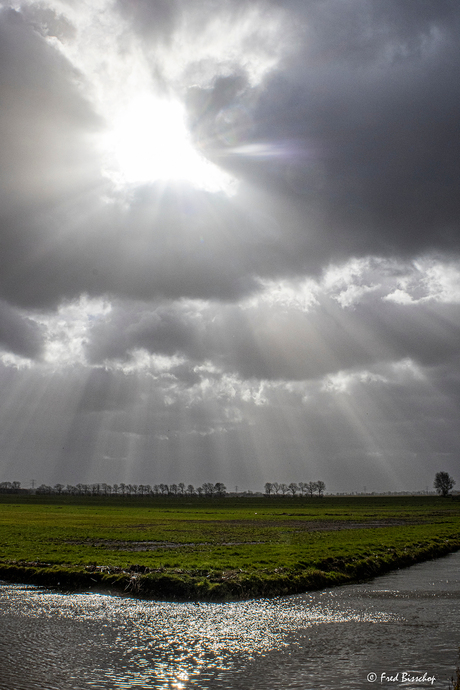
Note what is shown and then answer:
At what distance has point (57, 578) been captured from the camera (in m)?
Result: 33.0

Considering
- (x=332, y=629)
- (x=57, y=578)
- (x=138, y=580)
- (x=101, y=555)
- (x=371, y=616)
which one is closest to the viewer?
(x=332, y=629)

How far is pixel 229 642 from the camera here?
66.8ft

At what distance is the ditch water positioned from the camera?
16.4 meters

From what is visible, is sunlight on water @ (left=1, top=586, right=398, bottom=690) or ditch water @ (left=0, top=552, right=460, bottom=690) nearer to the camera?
ditch water @ (left=0, top=552, right=460, bottom=690)

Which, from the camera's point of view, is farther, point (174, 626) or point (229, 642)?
point (174, 626)

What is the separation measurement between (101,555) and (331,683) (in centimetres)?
2948

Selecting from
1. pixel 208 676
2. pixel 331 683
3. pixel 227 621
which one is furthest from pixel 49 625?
pixel 331 683

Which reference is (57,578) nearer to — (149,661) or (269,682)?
(149,661)

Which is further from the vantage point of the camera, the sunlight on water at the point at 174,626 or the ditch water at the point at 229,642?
the sunlight on water at the point at 174,626

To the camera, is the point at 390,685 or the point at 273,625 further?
the point at 273,625

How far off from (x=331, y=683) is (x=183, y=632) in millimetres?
7751

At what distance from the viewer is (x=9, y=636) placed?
2084cm

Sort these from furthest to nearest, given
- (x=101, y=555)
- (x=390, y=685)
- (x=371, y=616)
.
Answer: (x=101, y=555) < (x=371, y=616) < (x=390, y=685)

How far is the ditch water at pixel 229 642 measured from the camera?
16375 mm
